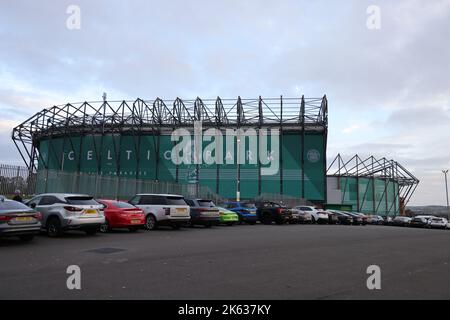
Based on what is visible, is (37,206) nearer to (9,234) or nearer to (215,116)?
(9,234)

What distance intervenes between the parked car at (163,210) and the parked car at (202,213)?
199 centimetres

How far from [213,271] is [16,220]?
22.7ft

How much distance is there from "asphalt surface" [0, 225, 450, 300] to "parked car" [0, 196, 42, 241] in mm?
443

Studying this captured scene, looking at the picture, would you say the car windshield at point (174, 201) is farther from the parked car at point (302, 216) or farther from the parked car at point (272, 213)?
the parked car at point (302, 216)

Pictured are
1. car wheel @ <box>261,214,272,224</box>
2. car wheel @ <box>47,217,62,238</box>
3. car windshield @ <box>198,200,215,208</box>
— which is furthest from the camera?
car wheel @ <box>261,214,272,224</box>

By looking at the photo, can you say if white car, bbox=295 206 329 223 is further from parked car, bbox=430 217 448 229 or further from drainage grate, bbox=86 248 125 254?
drainage grate, bbox=86 248 125 254

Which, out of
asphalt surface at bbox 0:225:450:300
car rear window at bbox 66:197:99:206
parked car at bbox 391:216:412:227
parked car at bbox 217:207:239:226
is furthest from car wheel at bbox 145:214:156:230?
parked car at bbox 391:216:412:227

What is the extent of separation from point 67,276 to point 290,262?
505 cm

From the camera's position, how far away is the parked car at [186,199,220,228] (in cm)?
2085

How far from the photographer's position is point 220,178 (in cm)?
5234

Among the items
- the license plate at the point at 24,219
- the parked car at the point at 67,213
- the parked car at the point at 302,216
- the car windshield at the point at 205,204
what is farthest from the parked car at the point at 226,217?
the license plate at the point at 24,219

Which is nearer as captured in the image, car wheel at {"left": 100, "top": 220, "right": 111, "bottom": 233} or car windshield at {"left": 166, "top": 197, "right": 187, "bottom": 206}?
car wheel at {"left": 100, "top": 220, "right": 111, "bottom": 233}

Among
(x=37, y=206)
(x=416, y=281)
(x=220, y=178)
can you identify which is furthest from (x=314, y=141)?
(x=416, y=281)

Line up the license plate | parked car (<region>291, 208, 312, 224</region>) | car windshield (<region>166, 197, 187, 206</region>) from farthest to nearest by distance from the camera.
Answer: parked car (<region>291, 208, 312, 224</region>) → car windshield (<region>166, 197, 187, 206</region>) → the license plate
